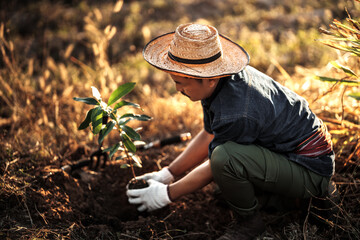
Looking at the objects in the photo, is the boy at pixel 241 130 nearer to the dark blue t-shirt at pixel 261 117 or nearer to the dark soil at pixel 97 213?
the dark blue t-shirt at pixel 261 117

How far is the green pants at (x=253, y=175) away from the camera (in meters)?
1.47

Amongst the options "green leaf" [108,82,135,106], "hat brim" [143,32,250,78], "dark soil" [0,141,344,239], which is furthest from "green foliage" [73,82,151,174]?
"dark soil" [0,141,344,239]

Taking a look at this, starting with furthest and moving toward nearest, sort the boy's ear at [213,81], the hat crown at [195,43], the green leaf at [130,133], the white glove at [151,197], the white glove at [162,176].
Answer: the white glove at [162,176] < the white glove at [151,197] < the green leaf at [130,133] < the boy's ear at [213,81] < the hat crown at [195,43]

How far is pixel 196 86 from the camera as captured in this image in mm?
1428

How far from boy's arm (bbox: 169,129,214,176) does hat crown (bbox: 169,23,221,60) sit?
610 mm

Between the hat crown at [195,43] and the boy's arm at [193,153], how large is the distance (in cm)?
61

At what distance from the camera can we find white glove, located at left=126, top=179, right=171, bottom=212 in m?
1.65

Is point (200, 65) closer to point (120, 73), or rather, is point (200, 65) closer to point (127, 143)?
point (127, 143)

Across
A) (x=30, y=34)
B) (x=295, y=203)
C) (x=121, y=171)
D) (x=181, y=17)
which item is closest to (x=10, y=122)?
(x=121, y=171)

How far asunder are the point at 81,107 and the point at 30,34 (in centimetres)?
254

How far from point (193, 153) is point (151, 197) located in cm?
37

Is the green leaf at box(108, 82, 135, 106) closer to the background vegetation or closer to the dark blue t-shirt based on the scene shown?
the dark blue t-shirt

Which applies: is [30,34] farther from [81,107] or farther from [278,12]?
[278,12]

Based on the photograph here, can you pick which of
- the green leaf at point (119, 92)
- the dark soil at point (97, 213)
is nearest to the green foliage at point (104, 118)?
the green leaf at point (119, 92)
